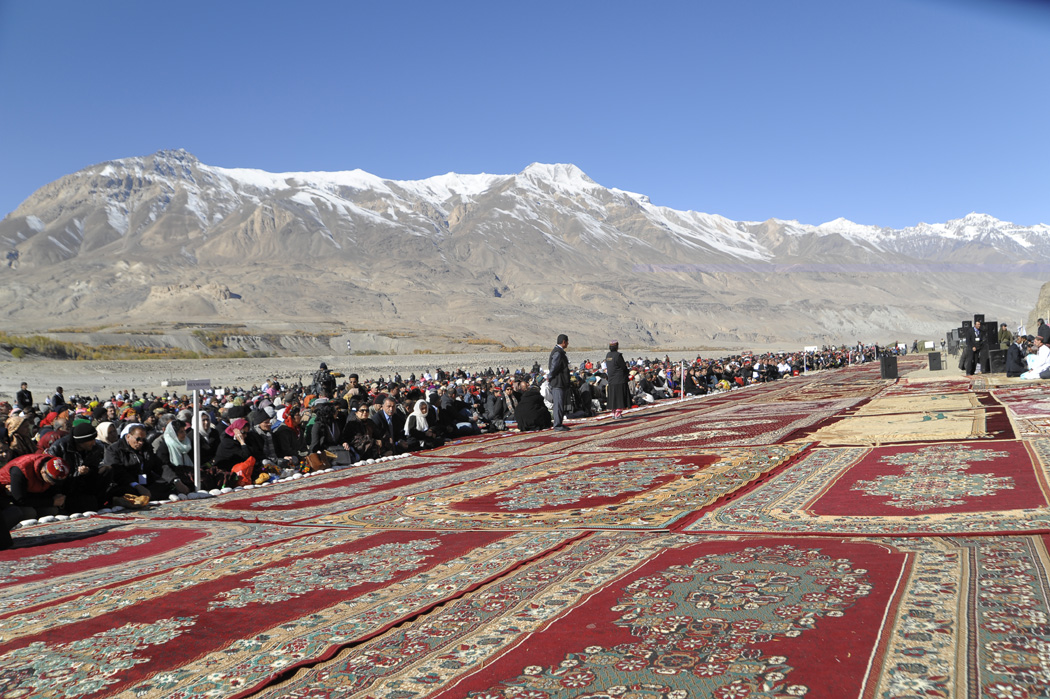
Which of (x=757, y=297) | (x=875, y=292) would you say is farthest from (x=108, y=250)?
(x=875, y=292)

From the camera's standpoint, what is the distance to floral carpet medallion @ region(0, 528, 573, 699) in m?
2.54

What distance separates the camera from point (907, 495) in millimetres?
4676

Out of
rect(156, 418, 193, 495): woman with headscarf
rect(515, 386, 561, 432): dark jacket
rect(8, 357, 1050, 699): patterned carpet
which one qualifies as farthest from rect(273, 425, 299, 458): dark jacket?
rect(515, 386, 561, 432): dark jacket

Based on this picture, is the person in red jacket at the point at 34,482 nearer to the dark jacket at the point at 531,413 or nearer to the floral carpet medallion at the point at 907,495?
the floral carpet medallion at the point at 907,495

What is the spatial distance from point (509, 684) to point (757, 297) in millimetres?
108137

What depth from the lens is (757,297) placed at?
348 ft

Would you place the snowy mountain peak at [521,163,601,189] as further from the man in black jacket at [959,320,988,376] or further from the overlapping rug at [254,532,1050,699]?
the overlapping rug at [254,532,1050,699]

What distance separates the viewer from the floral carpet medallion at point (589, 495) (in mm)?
4797

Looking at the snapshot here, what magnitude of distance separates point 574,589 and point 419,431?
7.18 m

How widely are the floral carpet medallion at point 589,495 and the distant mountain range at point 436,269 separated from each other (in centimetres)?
5820

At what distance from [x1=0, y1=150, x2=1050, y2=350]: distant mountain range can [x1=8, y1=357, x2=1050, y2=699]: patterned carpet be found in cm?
5975

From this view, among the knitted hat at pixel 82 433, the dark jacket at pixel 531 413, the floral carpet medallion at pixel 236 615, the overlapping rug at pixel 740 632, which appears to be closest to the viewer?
the overlapping rug at pixel 740 632

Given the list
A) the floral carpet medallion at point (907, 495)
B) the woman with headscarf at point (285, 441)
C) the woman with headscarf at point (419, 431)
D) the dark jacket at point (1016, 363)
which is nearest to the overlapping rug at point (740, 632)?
the floral carpet medallion at point (907, 495)

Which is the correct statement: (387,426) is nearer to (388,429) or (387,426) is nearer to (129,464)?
(388,429)
